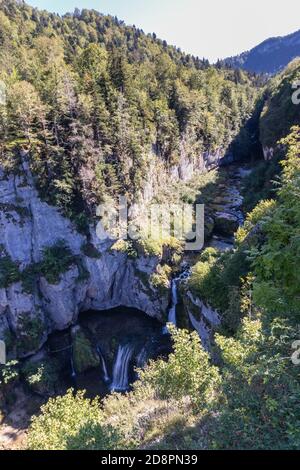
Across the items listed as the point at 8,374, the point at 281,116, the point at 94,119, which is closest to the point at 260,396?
the point at 8,374

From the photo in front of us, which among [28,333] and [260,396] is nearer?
[260,396]

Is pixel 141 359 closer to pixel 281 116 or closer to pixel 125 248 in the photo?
pixel 125 248

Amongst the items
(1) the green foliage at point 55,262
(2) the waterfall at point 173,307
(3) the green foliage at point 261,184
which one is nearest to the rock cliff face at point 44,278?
(1) the green foliage at point 55,262

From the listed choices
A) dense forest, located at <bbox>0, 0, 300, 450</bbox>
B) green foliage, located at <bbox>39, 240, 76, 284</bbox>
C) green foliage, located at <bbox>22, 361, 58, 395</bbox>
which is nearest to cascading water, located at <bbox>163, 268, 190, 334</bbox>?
dense forest, located at <bbox>0, 0, 300, 450</bbox>

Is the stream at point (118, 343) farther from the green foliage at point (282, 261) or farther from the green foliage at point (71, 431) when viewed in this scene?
the green foliage at point (282, 261)

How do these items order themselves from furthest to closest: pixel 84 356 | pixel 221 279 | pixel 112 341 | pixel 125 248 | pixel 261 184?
pixel 261 184
pixel 125 248
pixel 112 341
pixel 84 356
pixel 221 279

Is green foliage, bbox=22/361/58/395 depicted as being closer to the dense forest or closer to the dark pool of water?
the dense forest
